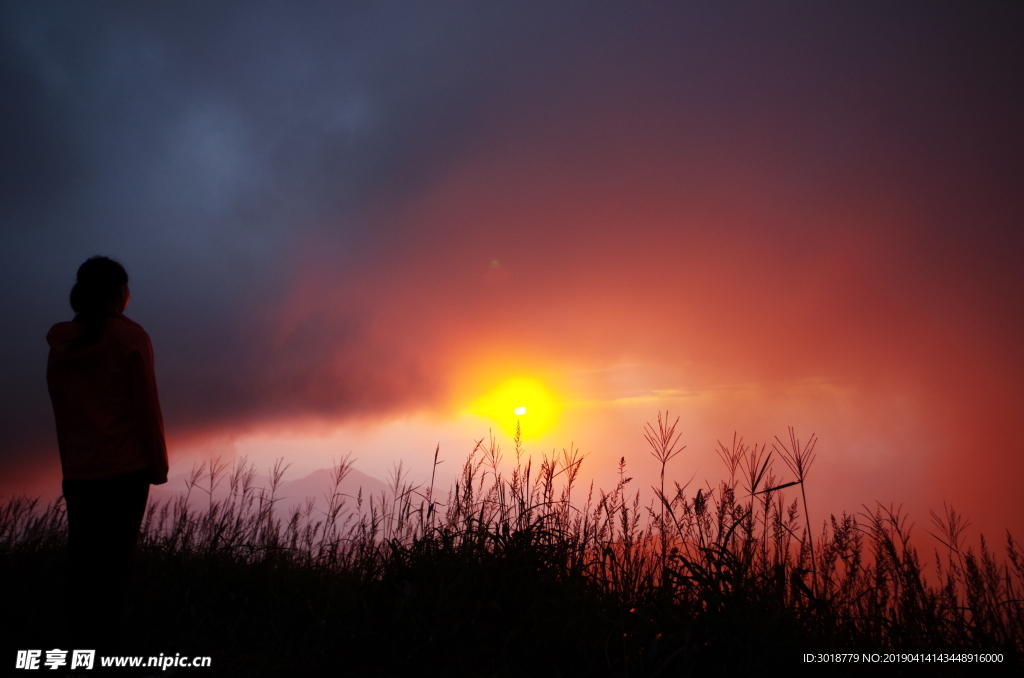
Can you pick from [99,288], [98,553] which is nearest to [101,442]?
[98,553]

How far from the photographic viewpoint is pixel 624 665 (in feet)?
7.91

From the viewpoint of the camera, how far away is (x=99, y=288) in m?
2.80

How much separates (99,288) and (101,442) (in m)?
0.89

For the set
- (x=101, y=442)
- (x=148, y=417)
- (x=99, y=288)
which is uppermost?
(x=99, y=288)

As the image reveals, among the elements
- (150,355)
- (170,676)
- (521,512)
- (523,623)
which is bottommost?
(170,676)

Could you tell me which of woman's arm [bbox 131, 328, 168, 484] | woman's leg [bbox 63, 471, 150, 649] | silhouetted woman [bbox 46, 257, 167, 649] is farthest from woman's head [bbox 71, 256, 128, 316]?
woman's leg [bbox 63, 471, 150, 649]

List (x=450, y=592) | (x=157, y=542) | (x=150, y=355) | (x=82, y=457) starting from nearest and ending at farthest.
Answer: (x=82, y=457)
(x=150, y=355)
(x=450, y=592)
(x=157, y=542)

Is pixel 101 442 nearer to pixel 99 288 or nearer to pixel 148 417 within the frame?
pixel 148 417

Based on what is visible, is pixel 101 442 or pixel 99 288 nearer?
pixel 101 442

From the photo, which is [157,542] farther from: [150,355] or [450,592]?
[450,592]

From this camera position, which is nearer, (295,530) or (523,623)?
(523,623)

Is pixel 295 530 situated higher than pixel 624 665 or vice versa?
pixel 295 530

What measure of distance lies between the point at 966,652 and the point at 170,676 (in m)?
4.20

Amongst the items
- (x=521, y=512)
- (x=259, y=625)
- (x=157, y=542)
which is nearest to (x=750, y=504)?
(x=521, y=512)
